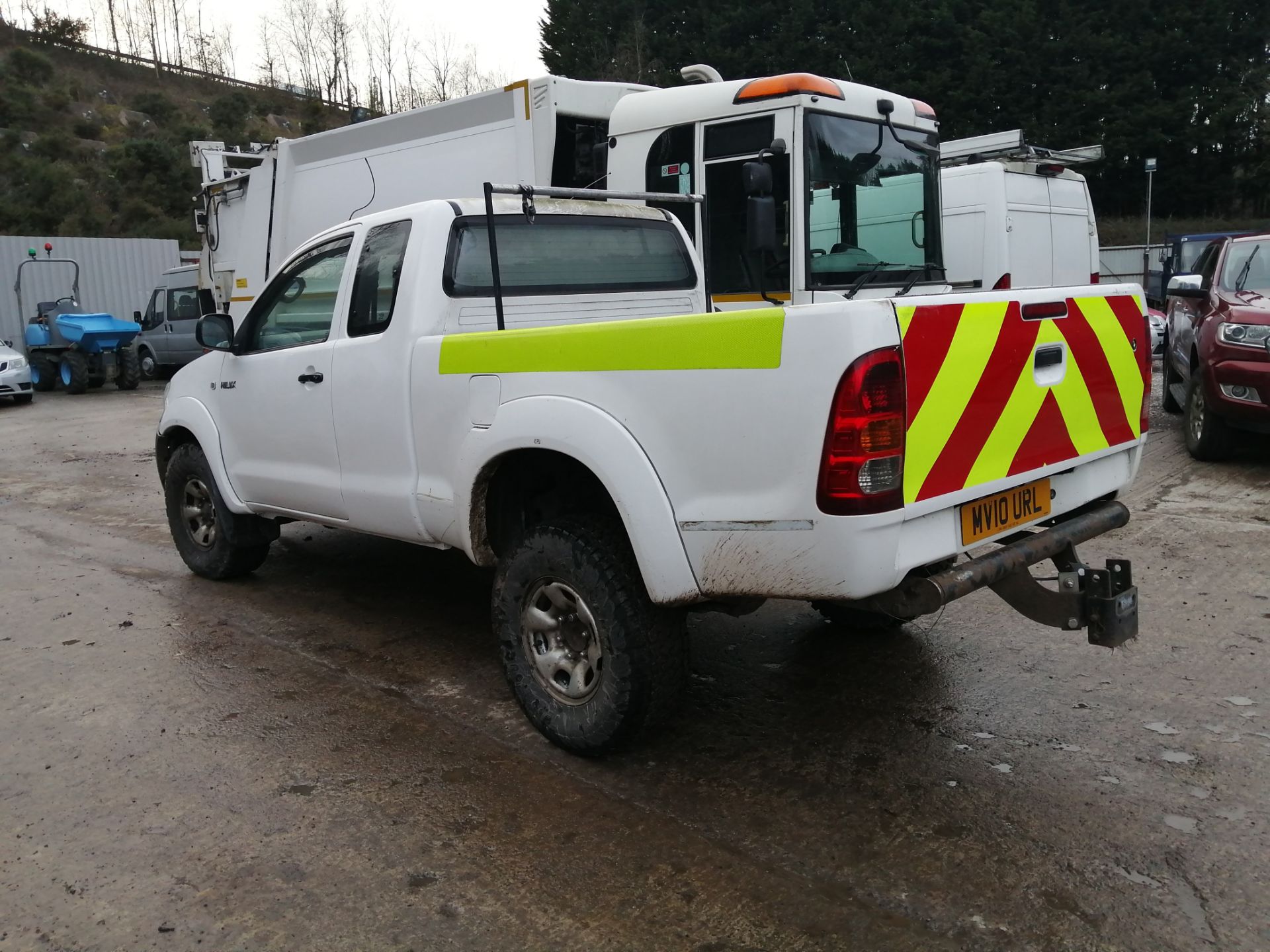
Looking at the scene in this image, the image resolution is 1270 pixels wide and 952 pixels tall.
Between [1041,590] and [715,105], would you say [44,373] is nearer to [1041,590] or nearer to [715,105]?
[715,105]

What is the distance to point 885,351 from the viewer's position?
9.32 ft

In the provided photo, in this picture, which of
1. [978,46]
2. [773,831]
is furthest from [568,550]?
[978,46]

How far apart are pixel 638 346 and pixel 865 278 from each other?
4.81m

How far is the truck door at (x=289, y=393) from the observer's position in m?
4.83

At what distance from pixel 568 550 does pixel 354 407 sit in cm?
153

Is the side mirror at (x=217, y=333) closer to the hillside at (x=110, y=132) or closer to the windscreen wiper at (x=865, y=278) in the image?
the windscreen wiper at (x=865, y=278)

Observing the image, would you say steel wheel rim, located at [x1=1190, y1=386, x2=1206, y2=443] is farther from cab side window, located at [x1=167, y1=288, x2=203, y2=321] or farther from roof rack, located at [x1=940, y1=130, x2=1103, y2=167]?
cab side window, located at [x1=167, y1=288, x2=203, y2=321]

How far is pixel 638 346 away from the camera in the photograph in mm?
3250

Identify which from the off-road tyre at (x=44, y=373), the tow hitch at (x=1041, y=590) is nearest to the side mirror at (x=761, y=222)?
the tow hitch at (x=1041, y=590)

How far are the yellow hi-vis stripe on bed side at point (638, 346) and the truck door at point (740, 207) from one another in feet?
12.3

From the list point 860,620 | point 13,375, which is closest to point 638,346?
point 860,620

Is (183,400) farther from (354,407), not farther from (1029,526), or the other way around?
(1029,526)

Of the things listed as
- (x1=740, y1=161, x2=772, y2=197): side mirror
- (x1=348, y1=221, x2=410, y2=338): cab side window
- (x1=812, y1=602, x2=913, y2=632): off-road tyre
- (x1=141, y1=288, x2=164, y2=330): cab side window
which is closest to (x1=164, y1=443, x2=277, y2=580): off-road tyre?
(x1=348, y1=221, x2=410, y2=338): cab side window

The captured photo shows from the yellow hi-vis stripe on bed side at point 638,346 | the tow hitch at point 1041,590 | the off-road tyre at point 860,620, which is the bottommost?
the off-road tyre at point 860,620
